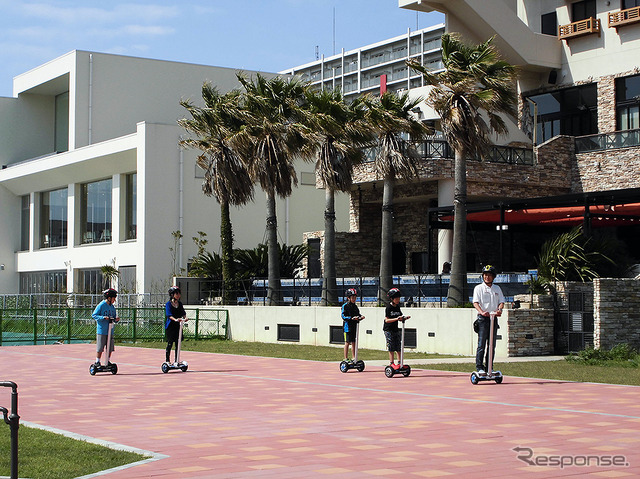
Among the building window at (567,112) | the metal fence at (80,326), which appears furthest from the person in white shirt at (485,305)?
the building window at (567,112)

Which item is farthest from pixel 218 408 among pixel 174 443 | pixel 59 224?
pixel 59 224

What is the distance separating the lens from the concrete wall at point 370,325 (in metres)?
25.8

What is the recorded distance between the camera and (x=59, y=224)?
56.8m

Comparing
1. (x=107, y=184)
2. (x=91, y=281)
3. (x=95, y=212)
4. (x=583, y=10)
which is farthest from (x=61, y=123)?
(x=583, y=10)

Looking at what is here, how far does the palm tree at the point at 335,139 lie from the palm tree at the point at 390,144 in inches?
62.6

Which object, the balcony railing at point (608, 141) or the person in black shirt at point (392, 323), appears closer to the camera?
the person in black shirt at point (392, 323)

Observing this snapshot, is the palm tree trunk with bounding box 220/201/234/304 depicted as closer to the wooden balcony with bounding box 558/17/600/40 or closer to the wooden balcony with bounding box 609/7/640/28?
the wooden balcony with bounding box 558/17/600/40

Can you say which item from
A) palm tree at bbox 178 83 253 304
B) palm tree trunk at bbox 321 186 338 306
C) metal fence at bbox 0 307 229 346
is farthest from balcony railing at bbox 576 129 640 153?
metal fence at bbox 0 307 229 346

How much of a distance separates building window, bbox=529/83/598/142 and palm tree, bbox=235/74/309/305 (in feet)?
40.6

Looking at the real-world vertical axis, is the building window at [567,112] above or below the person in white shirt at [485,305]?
above

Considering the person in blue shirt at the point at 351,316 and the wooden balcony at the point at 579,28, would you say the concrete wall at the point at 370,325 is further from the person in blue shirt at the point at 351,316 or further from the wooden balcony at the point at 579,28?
the wooden balcony at the point at 579,28

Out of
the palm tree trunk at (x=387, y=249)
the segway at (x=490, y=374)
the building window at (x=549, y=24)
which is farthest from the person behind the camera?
the building window at (x=549, y=24)

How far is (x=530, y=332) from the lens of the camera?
80.2 feet

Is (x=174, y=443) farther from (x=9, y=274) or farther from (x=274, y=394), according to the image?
(x=9, y=274)
